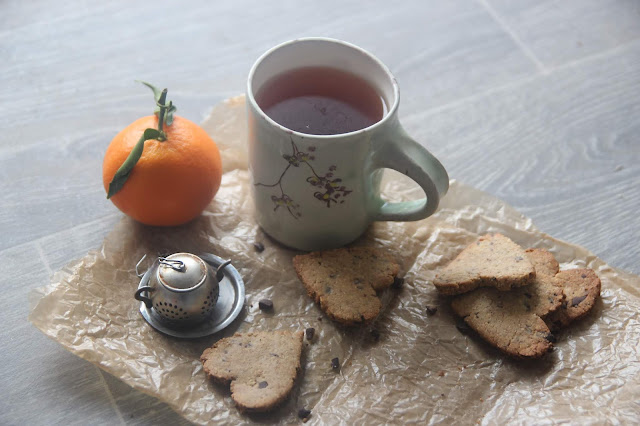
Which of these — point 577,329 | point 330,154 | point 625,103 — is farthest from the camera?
point 625,103

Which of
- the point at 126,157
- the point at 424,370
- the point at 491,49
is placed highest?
the point at 126,157

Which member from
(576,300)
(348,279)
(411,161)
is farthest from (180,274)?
(576,300)

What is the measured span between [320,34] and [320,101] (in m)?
0.47

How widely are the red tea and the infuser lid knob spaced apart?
0.27 meters

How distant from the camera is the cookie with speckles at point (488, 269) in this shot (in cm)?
109

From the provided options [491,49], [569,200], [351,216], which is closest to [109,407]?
[351,216]

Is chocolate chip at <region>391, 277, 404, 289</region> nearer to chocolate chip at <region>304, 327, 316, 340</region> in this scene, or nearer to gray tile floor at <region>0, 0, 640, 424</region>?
chocolate chip at <region>304, 327, 316, 340</region>

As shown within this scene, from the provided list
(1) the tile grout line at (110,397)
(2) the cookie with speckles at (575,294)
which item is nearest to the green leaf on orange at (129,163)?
(1) the tile grout line at (110,397)

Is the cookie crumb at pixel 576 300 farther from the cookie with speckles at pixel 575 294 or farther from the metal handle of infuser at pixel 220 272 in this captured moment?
the metal handle of infuser at pixel 220 272

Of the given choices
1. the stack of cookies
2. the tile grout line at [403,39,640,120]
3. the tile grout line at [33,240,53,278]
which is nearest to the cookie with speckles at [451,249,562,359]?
the stack of cookies

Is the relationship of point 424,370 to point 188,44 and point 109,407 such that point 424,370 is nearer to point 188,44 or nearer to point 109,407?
point 109,407

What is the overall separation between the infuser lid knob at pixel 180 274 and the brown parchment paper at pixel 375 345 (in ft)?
0.34

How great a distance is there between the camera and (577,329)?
43.5 inches

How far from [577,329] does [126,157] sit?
79cm
